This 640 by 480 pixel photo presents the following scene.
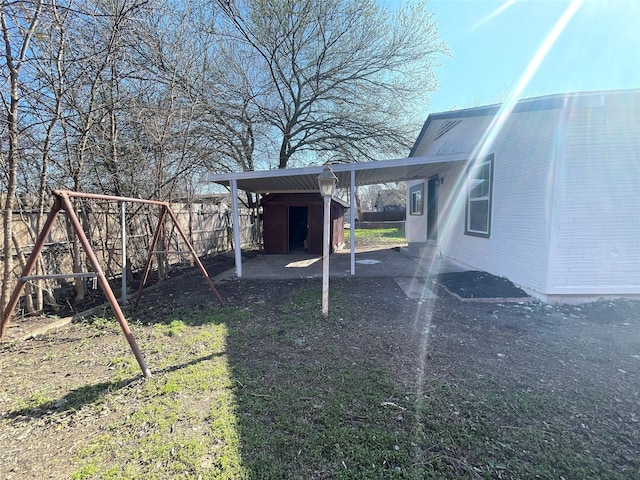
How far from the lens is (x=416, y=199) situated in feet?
36.1

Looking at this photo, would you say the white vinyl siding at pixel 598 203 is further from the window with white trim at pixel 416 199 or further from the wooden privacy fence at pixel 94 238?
the wooden privacy fence at pixel 94 238

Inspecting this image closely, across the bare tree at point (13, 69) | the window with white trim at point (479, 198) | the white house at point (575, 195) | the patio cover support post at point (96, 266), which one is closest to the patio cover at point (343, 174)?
the window with white trim at point (479, 198)

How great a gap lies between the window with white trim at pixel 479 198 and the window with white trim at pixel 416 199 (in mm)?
3356

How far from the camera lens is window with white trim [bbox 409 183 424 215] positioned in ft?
34.0

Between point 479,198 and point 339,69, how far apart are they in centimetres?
653

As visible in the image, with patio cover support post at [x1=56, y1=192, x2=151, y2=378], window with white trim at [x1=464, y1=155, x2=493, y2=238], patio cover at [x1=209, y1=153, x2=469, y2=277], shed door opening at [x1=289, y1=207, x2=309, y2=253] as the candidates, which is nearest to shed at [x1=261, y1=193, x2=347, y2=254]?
shed door opening at [x1=289, y1=207, x2=309, y2=253]

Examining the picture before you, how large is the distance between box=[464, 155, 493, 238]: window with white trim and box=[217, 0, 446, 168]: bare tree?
4.48m

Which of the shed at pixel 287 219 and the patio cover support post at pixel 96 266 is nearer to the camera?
the patio cover support post at pixel 96 266

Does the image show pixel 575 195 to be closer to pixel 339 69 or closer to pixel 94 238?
pixel 94 238

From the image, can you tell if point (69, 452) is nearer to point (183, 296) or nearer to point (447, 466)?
point (447, 466)

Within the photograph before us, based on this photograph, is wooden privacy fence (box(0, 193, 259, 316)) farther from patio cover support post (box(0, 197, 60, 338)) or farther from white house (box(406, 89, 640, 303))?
white house (box(406, 89, 640, 303))

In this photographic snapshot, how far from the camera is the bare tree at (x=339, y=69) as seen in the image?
8914 millimetres

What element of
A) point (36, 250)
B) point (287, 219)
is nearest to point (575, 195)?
point (36, 250)

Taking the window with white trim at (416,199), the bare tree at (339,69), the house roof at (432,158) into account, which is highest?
the bare tree at (339,69)
